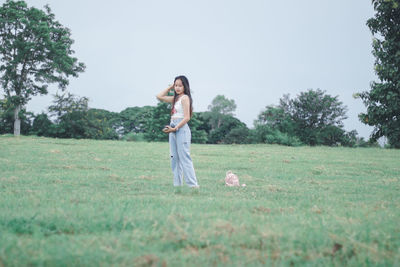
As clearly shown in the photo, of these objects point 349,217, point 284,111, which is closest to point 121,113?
point 284,111

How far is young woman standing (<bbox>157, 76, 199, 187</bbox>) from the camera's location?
6.89 m

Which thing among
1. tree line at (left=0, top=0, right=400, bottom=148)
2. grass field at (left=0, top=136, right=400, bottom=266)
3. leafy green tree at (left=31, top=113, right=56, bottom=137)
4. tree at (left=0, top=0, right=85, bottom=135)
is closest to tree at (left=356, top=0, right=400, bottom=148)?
tree line at (left=0, top=0, right=400, bottom=148)

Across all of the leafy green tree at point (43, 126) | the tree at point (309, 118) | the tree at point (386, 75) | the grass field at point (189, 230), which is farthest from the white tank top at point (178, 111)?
the tree at point (309, 118)

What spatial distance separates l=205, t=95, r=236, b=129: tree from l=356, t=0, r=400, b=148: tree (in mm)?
73856

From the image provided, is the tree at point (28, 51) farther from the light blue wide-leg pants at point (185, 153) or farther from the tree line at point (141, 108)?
the light blue wide-leg pants at point (185, 153)

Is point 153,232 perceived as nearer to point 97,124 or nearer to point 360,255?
point 360,255

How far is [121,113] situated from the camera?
8156 cm

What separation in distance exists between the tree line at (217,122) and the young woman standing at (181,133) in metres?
34.1

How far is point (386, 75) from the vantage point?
41.2 ft

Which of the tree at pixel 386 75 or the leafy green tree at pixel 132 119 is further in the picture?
the leafy green tree at pixel 132 119

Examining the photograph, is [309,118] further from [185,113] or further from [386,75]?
[185,113]

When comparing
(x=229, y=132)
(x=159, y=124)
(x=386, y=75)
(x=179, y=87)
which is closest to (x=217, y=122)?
(x=229, y=132)

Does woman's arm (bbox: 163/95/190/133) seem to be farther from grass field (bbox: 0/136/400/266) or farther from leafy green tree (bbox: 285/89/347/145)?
leafy green tree (bbox: 285/89/347/145)

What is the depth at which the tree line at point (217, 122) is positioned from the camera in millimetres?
46844
